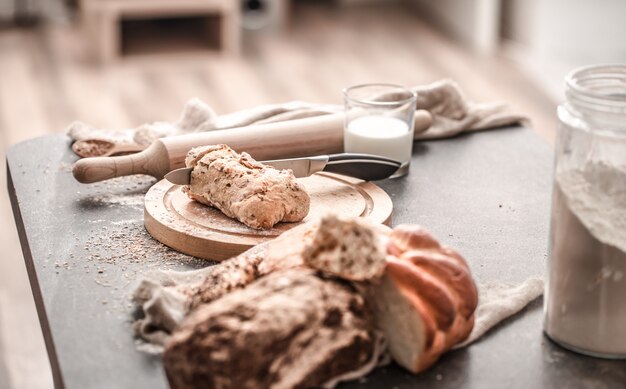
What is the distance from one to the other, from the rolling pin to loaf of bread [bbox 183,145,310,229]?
4.7 inches

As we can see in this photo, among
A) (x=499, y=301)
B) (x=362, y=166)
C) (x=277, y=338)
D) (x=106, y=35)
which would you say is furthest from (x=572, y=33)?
(x=277, y=338)

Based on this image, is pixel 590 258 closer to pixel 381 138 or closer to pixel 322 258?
pixel 322 258

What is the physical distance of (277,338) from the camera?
0.88 m

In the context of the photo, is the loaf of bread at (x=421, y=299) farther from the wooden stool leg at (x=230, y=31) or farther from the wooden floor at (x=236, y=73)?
the wooden stool leg at (x=230, y=31)

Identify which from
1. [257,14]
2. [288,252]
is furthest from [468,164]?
[257,14]

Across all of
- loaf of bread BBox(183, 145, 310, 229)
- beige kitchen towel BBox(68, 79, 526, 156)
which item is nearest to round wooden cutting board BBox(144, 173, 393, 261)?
loaf of bread BBox(183, 145, 310, 229)

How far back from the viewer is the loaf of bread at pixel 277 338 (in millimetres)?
866

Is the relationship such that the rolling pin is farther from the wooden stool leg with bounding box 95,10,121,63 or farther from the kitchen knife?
the wooden stool leg with bounding box 95,10,121,63

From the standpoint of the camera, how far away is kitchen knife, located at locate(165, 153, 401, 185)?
133 cm

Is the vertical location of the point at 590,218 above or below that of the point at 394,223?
above

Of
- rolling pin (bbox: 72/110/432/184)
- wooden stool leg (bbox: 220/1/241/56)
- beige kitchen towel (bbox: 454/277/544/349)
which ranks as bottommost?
wooden stool leg (bbox: 220/1/241/56)

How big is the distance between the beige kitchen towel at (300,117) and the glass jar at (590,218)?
0.64 m

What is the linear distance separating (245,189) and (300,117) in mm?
428

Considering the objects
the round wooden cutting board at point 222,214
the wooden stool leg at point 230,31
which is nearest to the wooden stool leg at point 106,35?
the wooden stool leg at point 230,31
